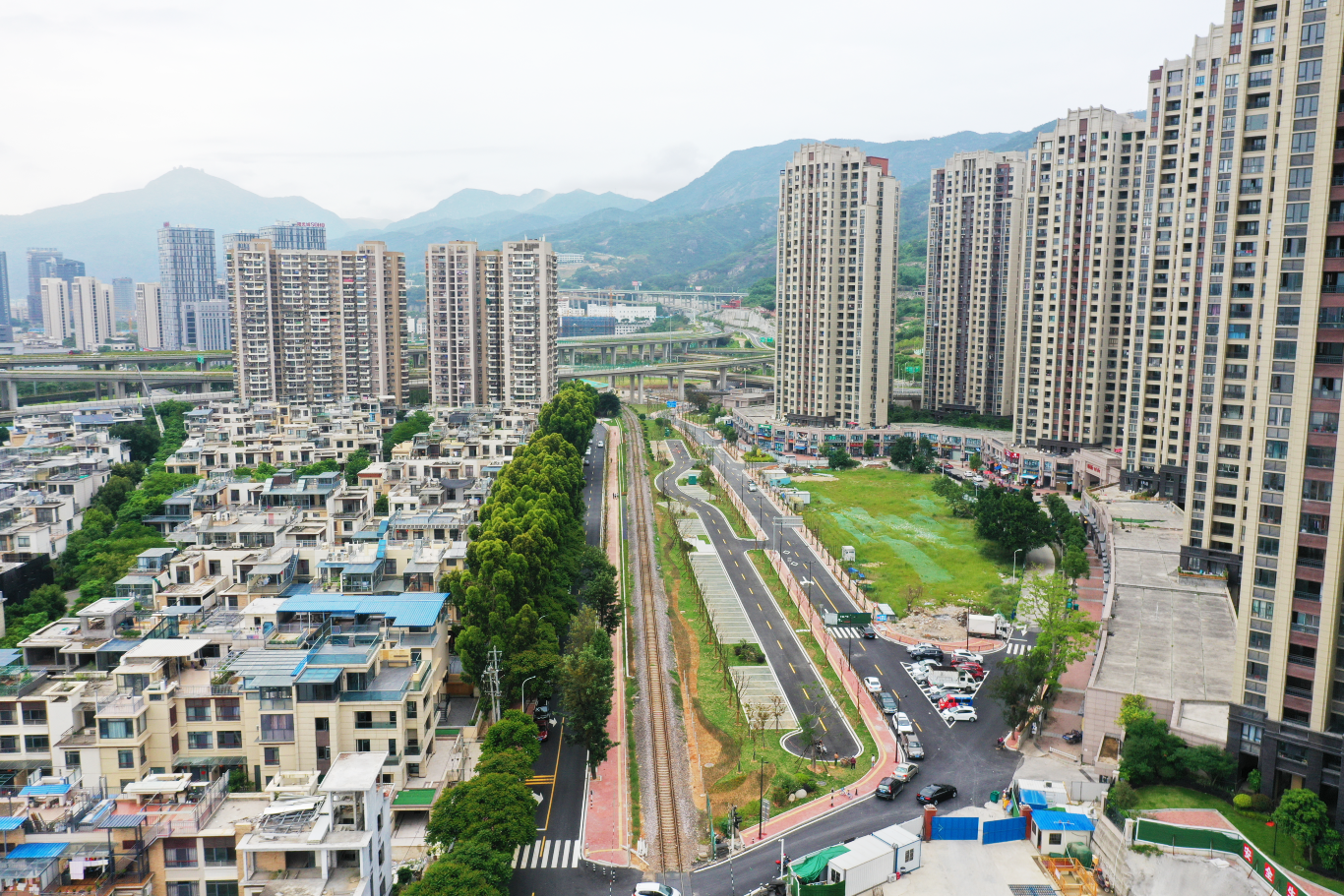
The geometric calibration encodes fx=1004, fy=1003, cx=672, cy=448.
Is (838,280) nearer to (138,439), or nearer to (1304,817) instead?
(138,439)

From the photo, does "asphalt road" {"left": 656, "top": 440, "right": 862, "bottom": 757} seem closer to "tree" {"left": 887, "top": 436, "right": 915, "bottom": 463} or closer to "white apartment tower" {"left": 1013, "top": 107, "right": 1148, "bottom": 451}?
"tree" {"left": 887, "top": 436, "right": 915, "bottom": 463}

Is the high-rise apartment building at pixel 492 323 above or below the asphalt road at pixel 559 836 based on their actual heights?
above

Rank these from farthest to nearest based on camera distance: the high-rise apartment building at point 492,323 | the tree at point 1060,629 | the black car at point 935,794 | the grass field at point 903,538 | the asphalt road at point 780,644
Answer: the high-rise apartment building at point 492,323 → the grass field at point 903,538 → the tree at point 1060,629 → the asphalt road at point 780,644 → the black car at point 935,794

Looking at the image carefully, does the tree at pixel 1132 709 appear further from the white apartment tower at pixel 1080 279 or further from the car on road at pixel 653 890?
the white apartment tower at pixel 1080 279

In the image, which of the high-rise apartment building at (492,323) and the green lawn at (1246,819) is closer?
the green lawn at (1246,819)

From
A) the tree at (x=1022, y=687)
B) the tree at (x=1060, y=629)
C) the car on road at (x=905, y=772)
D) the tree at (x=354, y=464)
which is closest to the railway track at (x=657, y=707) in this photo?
the car on road at (x=905, y=772)

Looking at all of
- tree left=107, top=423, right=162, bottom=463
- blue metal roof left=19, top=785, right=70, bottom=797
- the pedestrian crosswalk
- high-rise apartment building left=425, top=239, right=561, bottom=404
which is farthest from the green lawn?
tree left=107, top=423, right=162, bottom=463

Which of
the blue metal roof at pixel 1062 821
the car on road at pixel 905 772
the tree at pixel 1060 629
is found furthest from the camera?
the tree at pixel 1060 629

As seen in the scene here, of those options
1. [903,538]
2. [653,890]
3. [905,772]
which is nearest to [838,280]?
[903,538]
